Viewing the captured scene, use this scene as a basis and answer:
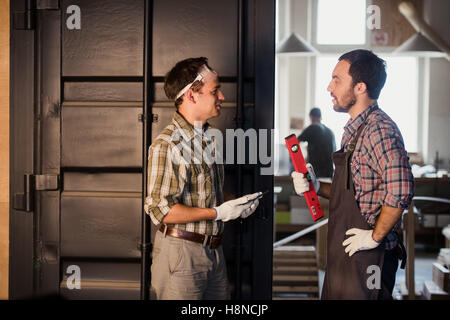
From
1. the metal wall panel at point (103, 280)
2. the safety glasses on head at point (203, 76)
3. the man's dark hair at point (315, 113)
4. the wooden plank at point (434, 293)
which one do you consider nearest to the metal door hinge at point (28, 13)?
the safety glasses on head at point (203, 76)

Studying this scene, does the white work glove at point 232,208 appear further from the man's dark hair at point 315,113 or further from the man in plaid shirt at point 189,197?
the man's dark hair at point 315,113

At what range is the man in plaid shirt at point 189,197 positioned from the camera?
1.92 m

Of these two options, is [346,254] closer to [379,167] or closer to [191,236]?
[379,167]

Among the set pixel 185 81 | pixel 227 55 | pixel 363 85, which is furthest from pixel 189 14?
pixel 363 85

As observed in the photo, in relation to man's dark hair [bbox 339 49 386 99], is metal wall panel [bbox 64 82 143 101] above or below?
below

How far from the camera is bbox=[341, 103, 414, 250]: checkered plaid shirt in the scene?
6.04ft

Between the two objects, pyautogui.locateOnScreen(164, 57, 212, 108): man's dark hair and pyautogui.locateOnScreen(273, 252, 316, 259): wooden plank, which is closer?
pyautogui.locateOnScreen(164, 57, 212, 108): man's dark hair

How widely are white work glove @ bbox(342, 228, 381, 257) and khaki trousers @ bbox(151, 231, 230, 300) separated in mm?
543

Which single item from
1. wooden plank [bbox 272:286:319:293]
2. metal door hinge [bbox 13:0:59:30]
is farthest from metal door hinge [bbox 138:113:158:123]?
wooden plank [bbox 272:286:319:293]

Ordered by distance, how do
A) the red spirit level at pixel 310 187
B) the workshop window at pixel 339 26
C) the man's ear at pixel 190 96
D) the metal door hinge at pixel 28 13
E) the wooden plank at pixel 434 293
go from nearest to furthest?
the man's ear at pixel 190 96
the red spirit level at pixel 310 187
the metal door hinge at pixel 28 13
the wooden plank at pixel 434 293
the workshop window at pixel 339 26

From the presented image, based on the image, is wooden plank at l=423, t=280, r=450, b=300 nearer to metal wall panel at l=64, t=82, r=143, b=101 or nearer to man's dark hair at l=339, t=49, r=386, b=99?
man's dark hair at l=339, t=49, r=386, b=99

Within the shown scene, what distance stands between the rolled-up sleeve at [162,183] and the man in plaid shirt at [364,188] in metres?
0.58

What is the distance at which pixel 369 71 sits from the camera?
206 centimetres

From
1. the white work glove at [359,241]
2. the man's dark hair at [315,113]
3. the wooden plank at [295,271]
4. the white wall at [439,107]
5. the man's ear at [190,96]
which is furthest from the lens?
the white wall at [439,107]
